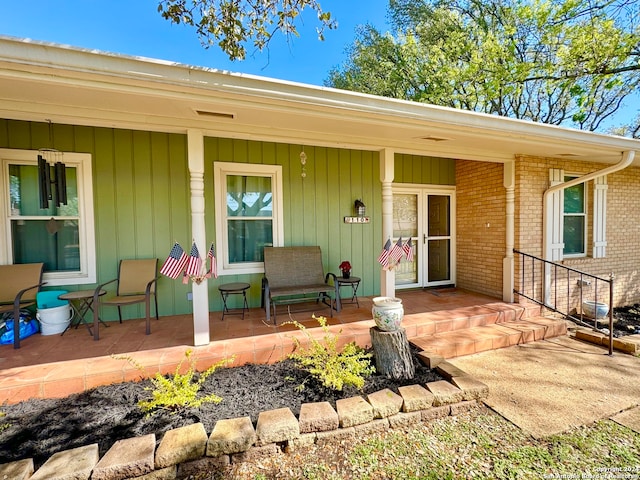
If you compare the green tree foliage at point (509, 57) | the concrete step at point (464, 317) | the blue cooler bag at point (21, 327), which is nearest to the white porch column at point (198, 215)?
the blue cooler bag at point (21, 327)

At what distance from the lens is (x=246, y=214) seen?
4.32m

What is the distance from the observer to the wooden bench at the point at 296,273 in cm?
397

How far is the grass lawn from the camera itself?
1.77 meters

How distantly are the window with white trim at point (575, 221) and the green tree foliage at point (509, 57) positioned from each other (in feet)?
12.9

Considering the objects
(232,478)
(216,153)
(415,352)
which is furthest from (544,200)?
(232,478)

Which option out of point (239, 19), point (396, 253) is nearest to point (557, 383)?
point (396, 253)

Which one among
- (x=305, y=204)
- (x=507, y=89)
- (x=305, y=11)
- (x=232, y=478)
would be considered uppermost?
(x=507, y=89)

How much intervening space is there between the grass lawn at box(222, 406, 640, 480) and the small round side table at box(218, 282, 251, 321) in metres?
2.13

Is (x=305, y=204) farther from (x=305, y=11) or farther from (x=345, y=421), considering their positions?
(x=345, y=421)

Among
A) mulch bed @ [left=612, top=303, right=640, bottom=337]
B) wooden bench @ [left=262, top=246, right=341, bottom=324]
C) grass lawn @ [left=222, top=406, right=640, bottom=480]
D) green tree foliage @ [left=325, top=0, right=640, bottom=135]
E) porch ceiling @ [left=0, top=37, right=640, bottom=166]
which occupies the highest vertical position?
green tree foliage @ [left=325, top=0, right=640, bottom=135]

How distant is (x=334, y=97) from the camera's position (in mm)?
2697

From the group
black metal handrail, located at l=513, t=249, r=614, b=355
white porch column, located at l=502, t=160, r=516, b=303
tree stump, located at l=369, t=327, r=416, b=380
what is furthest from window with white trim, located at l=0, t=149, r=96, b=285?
black metal handrail, located at l=513, t=249, r=614, b=355

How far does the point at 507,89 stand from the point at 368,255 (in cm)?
770

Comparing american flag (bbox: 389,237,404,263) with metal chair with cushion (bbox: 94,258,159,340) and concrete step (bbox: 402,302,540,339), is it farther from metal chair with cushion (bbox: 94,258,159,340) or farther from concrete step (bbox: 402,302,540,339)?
metal chair with cushion (bbox: 94,258,159,340)
